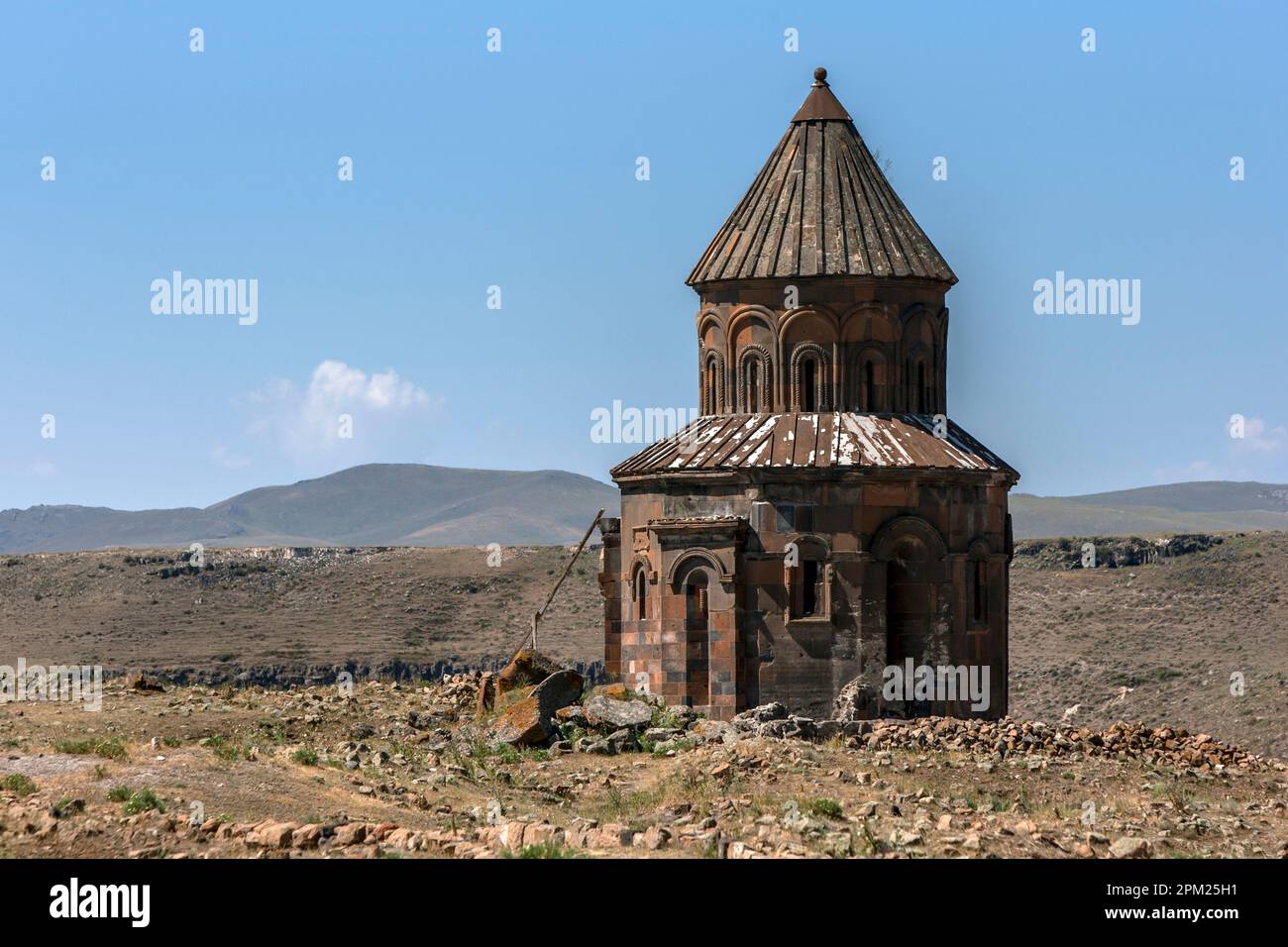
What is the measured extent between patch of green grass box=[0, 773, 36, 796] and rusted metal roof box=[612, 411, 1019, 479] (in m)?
11.9

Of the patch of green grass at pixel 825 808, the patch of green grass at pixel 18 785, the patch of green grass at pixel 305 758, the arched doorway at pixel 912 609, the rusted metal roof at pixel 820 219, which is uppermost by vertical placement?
the rusted metal roof at pixel 820 219

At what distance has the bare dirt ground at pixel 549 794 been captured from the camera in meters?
18.6

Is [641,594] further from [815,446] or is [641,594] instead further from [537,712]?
[537,712]

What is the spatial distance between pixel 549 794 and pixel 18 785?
6.21 metres

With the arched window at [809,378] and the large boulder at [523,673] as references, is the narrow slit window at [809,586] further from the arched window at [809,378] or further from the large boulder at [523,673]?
the large boulder at [523,673]

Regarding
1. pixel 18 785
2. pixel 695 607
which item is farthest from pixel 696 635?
pixel 18 785

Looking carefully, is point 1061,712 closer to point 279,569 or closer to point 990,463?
point 990,463

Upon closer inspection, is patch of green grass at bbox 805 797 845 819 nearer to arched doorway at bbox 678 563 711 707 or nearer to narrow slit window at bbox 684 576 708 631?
arched doorway at bbox 678 563 711 707

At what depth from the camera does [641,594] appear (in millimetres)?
30922

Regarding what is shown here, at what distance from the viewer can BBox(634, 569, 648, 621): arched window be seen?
30766 mm

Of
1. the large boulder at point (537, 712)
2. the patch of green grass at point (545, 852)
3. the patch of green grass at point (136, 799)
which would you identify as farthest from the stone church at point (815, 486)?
the patch of green grass at point (545, 852)

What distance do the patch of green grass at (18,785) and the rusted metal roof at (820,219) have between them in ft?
45.8
